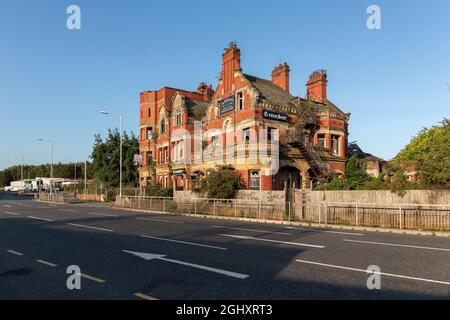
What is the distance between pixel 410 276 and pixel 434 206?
11.5m

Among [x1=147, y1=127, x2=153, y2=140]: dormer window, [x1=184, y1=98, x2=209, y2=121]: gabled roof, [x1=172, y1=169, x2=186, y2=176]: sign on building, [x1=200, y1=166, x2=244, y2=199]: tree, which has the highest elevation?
[x1=184, y1=98, x2=209, y2=121]: gabled roof

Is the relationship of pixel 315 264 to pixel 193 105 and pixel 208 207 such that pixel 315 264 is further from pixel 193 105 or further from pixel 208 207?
pixel 193 105

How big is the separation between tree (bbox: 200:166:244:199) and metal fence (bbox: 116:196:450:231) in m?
0.98

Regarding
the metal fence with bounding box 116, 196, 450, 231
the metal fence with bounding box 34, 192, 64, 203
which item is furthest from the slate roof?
the metal fence with bounding box 34, 192, 64, 203

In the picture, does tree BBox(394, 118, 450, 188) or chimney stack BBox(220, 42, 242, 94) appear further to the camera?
chimney stack BBox(220, 42, 242, 94)

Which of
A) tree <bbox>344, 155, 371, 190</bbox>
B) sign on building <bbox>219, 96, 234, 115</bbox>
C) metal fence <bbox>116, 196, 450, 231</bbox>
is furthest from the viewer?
sign on building <bbox>219, 96, 234, 115</bbox>

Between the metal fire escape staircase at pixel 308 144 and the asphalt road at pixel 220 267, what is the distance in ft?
58.9

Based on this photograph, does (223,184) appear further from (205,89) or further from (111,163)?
(111,163)

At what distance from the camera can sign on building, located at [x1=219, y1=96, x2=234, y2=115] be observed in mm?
34031

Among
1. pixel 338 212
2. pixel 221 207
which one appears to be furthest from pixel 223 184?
pixel 338 212

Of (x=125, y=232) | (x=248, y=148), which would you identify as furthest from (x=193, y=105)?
(x=125, y=232)

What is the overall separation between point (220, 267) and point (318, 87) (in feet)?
112

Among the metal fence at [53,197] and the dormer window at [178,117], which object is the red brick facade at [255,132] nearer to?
the dormer window at [178,117]

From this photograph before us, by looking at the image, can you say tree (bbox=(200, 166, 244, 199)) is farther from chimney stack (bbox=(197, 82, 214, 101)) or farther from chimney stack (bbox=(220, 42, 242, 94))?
chimney stack (bbox=(197, 82, 214, 101))
